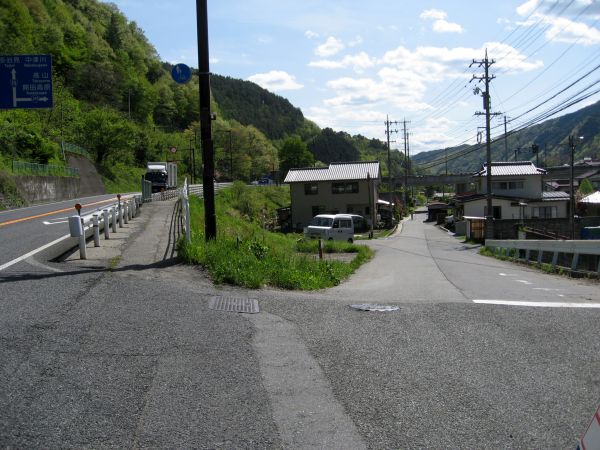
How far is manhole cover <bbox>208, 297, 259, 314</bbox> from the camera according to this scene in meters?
7.45

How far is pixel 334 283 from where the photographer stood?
12.1 m

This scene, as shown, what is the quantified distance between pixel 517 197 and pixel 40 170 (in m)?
41.7

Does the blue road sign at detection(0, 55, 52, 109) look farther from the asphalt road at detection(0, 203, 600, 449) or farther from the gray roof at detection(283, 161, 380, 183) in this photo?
the gray roof at detection(283, 161, 380, 183)

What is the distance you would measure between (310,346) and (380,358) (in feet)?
2.61

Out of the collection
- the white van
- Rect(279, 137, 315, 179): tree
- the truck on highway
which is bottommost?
the white van

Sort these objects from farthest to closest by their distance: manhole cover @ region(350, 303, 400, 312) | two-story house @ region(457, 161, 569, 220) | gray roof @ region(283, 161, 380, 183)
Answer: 1. gray roof @ region(283, 161, 380, 183)
2. two-story house @ region(457, 161, 569, 220)
3. manhole cover @ region(350, 303, 400, 312)

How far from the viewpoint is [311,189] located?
59.4 meters

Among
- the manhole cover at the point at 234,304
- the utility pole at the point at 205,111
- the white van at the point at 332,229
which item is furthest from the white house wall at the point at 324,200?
the manhole cover at the point at 234,304

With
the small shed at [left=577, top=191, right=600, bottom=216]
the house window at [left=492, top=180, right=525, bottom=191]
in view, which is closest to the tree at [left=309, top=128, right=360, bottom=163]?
the house window at [left=492, top=180, right=525, bottom=191]

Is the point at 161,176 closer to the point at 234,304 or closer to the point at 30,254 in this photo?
the point at 30,254

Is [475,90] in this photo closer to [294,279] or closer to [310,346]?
[294,279]

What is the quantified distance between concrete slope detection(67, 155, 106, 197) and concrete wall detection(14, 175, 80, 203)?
3.98m

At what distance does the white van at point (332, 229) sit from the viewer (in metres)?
34.1

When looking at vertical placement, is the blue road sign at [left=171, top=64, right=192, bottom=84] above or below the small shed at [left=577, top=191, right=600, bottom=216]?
above
